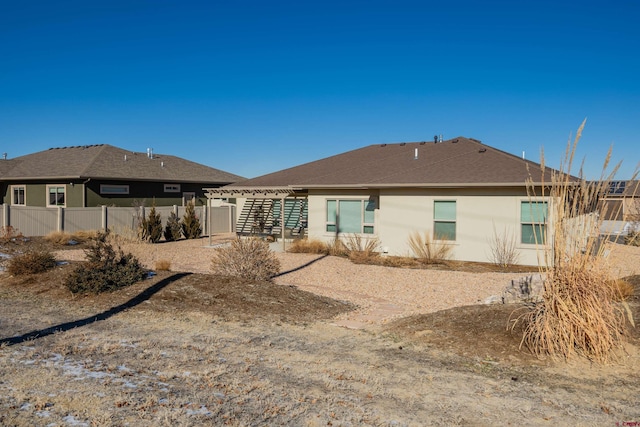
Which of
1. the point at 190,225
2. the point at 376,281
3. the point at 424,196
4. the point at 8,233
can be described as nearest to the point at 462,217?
the point at 424,196

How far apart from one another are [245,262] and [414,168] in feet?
30.9

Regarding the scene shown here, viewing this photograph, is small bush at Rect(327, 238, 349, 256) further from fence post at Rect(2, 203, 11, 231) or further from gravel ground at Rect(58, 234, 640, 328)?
fence post at Rect(2, 203, 11, 231)

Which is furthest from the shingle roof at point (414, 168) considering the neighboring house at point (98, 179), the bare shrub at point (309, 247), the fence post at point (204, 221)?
the neighboring house at point (98, 179)

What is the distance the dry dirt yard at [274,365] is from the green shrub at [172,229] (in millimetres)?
13287

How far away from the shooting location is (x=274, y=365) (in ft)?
20.3

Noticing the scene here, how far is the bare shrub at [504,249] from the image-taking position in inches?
637

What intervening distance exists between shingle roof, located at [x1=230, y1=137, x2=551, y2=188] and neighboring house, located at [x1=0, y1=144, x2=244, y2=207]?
8.32 meters

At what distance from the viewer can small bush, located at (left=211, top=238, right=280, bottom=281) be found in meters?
11.8

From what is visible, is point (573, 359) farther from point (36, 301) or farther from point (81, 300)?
point (36, 301)

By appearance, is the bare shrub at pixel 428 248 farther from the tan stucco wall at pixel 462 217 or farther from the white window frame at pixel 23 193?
the white window frame at pixel 23 193

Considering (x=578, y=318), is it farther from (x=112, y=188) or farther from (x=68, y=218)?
(x=112, y=188)

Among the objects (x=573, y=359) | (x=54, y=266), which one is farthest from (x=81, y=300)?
(x=573, y=359)

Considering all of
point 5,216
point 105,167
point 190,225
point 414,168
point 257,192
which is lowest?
point 190,225

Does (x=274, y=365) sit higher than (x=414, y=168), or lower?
lower
